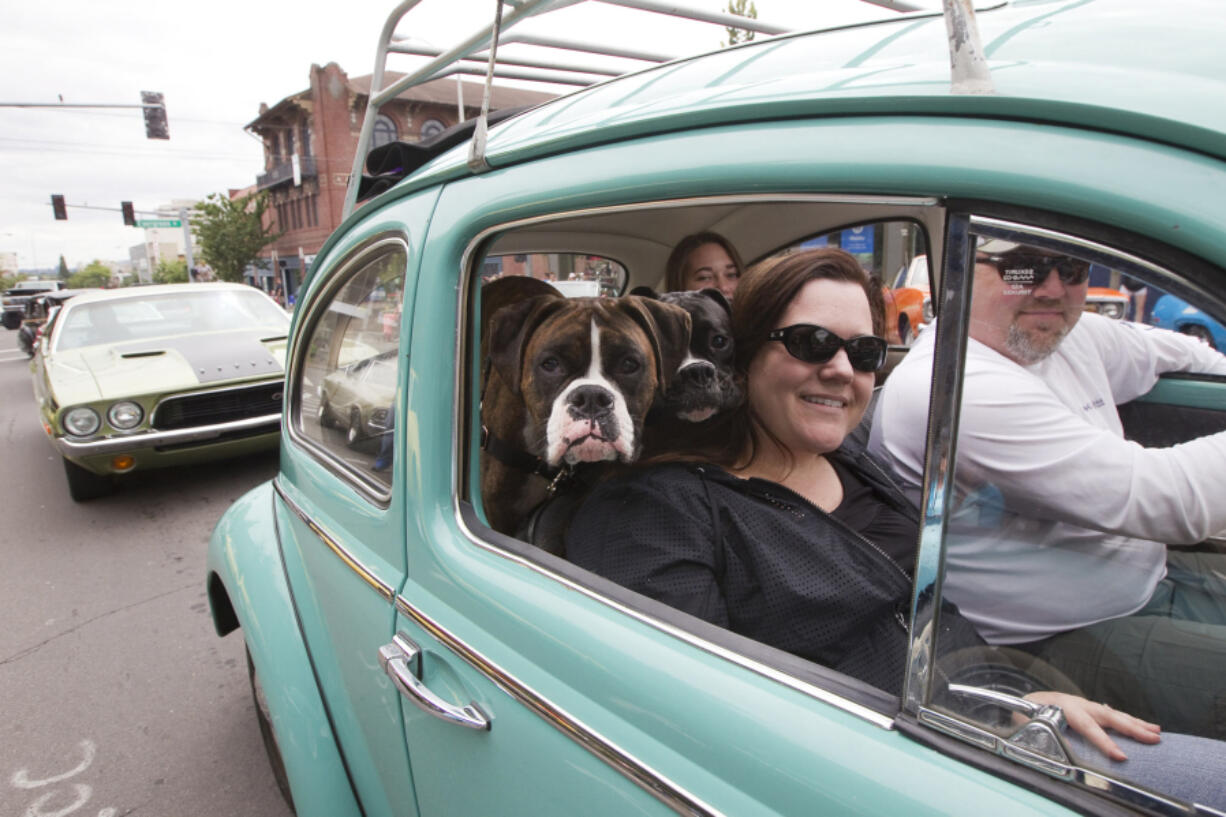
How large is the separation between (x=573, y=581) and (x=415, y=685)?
1.19ft

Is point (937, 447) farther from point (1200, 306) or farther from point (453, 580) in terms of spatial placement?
point (453, 580)

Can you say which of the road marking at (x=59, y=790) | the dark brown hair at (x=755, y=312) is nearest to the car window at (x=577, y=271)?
the dark brown hair at (x=755, y=312)

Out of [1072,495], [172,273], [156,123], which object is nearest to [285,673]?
[1072,495]

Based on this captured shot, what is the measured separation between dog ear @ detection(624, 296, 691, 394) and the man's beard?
2.31ft

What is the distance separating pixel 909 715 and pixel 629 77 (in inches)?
44.3

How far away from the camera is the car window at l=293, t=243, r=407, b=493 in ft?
5.03

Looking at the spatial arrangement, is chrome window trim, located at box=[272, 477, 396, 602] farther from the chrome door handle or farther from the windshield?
the windshield

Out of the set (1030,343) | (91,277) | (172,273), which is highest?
(1030,343)

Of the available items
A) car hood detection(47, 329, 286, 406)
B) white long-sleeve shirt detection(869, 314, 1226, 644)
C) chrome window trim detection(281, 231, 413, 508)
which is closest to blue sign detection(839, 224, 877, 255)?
white long-sleeve shirt detection(869, 314, 1226, 644)

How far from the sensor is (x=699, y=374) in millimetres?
1584

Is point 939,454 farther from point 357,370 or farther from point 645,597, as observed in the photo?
point 357,370

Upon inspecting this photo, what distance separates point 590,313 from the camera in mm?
1537

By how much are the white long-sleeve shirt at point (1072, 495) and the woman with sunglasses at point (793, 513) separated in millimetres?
165

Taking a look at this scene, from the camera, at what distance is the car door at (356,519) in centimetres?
140
